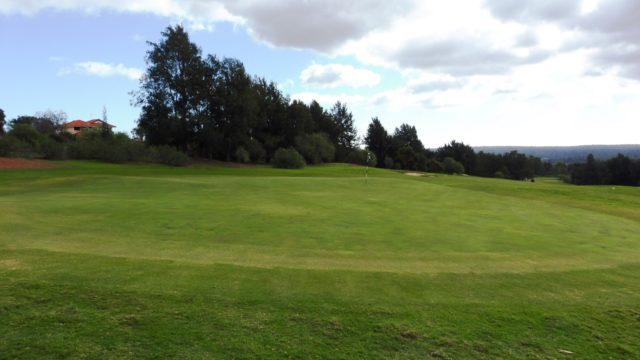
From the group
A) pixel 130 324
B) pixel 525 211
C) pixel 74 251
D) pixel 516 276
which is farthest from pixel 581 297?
pixel 525 211

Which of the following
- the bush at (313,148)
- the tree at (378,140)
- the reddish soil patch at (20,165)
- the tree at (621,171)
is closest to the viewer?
the reddish soil patch at (20,165)

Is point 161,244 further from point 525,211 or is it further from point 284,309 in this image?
point 525,211

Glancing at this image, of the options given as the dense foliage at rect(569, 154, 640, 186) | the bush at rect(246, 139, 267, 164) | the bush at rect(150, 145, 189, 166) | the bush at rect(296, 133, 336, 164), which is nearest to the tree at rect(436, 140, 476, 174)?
the dense foliage at rect(569, 154, 640, 186)

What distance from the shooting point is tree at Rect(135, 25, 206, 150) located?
59.8 m

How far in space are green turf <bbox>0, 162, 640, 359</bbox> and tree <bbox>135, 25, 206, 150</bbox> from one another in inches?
1892

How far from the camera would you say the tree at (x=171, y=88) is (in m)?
59.8

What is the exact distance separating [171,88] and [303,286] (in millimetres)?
58238

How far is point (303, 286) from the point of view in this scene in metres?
7.27

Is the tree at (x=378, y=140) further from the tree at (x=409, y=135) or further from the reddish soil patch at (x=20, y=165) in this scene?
the reddish soil patch at (x=20, y=165)

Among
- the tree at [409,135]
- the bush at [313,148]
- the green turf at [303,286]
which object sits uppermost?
the tree at [409,135]

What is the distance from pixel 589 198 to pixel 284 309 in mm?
27485

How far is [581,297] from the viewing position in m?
7.55

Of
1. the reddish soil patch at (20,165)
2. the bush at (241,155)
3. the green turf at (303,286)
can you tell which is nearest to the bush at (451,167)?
the bush at (241,155)

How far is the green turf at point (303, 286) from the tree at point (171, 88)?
158 feet
